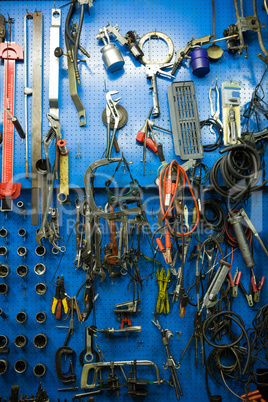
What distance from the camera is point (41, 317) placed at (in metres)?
2.85

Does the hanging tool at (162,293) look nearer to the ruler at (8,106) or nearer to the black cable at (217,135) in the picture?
the black cable at (217,135)

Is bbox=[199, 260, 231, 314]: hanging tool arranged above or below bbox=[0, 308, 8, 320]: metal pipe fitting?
above

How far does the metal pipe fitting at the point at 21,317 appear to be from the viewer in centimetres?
280

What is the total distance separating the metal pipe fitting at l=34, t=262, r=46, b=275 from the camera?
2823 mm

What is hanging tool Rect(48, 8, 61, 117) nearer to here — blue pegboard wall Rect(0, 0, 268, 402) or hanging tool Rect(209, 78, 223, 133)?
blue pegboard wall Rect(0, 0, 268, 402)

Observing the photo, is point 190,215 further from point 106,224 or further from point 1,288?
point 1,288

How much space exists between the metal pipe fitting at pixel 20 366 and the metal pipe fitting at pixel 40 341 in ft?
0.49

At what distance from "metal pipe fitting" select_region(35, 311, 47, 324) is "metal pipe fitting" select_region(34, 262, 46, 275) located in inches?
12.0

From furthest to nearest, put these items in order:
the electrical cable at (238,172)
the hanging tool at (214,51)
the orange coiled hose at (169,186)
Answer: the hanging tool at (214,51)
the electrical cable at (238,172)
the orange coiled hose at (169,186)

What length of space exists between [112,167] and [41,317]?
4.21 feet

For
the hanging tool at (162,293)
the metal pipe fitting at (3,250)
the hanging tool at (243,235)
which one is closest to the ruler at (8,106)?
the metal pipe fitting at (3,250)

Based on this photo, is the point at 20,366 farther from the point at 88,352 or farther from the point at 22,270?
the point at 22,270

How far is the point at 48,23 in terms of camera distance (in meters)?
3.05

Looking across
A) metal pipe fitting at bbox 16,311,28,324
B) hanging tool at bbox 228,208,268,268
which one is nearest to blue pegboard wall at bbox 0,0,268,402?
metal pipe fitting at bbox 16,311,28,324
